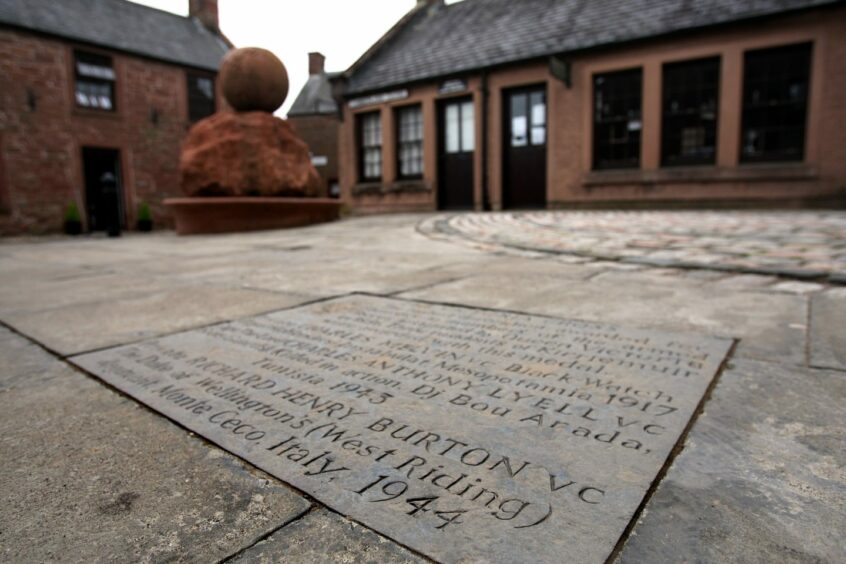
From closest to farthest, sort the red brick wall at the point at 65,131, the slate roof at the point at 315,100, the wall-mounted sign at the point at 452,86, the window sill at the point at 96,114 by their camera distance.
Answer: the wall-mounted sign at the point at 452,86 < the red brick wall at the point at 65,131 < the window sill at the point at 96,114 < the slate roof at the point at 315,100

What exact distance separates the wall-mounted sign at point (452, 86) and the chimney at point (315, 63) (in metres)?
21.3

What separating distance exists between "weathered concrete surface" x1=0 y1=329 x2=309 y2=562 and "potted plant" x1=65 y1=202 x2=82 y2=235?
16906 mm

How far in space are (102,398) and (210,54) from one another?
72.9ft

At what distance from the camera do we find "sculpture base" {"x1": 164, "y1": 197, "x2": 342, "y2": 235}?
9.84m

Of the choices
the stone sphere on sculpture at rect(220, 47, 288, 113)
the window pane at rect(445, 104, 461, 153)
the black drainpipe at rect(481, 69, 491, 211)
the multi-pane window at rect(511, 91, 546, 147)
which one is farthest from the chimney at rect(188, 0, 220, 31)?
the multi-pane window at rect(511, 91, 546, 147)

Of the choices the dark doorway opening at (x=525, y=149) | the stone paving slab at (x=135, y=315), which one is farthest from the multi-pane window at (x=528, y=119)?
the stone paving slab at (x=135, y=315)

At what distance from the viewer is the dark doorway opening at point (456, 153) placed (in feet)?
47.0

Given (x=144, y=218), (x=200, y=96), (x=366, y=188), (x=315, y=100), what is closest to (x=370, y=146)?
(x=366, y=188)

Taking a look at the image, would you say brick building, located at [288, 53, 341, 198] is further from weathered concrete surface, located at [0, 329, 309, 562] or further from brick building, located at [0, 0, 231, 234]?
weathered concrete surface, located at [0, 329, 309, 562]

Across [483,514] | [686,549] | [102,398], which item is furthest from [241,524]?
[102,398]

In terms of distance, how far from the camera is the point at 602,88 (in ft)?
40.1

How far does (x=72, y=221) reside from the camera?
52.4ft

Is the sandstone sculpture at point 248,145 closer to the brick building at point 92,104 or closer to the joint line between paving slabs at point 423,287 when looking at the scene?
the brick building at point 92,104

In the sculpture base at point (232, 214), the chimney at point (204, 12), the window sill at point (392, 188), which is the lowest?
the sculpture base at point (232, 214)
